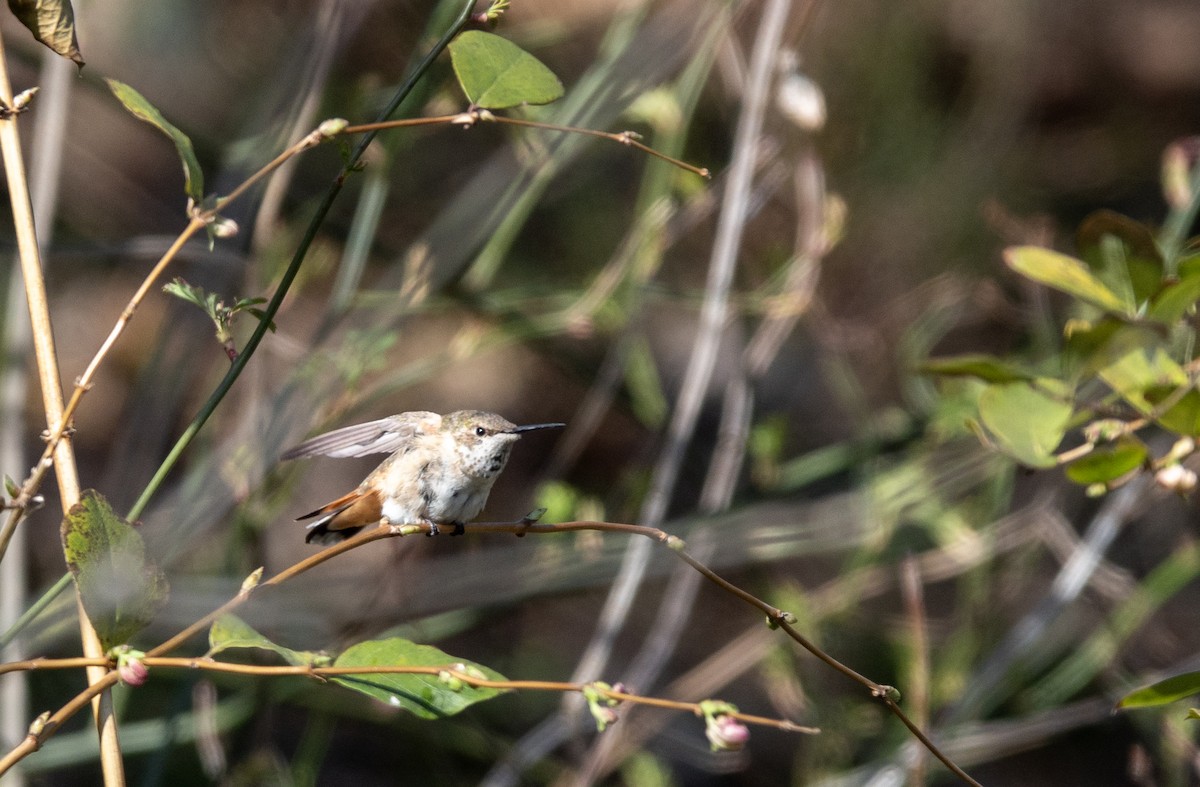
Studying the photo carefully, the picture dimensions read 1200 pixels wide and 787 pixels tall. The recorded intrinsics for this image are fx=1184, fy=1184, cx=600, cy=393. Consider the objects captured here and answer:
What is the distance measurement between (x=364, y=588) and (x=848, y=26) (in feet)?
9.73

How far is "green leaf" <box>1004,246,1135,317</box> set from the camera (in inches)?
57.2

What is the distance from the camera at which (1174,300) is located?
1.37m

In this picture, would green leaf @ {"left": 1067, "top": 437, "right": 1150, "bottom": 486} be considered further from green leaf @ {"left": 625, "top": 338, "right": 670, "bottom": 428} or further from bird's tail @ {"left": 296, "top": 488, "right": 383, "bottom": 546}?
green leaf @ {"left": 625, "top": 338, "right": 670, "bottom": 428}

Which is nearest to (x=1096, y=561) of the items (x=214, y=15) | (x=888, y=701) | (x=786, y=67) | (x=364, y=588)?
(x=786, y=67)

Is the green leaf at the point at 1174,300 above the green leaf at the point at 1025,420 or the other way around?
above

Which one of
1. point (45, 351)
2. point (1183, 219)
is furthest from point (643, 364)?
point (45, 351)

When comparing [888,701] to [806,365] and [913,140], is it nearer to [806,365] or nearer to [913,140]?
[913,140]

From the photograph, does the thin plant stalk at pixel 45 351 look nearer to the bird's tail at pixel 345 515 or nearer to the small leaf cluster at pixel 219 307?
the small leaf cluster at pixel 219 307

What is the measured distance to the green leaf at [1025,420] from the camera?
1356 mm

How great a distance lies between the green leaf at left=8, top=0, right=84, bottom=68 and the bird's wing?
0.61 meters

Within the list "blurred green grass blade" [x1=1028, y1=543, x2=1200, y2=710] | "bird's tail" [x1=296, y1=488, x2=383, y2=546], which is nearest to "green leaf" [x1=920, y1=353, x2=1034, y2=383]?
"bird's tail" [x1=296, y1=488, x2=383, y2=546]

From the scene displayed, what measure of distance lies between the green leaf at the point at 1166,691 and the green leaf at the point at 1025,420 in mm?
259

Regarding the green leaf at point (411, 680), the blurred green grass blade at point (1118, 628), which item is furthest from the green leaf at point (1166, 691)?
the blurred green grass blade at point (1118, 628)

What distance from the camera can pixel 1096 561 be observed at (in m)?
2.86
